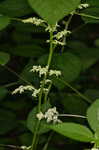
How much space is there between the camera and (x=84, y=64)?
2.01 metres

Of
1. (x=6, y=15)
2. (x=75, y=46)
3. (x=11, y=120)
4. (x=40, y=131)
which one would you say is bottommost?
(x=11, y=120)

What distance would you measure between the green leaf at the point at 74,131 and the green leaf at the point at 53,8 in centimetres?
23

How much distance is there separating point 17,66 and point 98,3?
0.83 meters

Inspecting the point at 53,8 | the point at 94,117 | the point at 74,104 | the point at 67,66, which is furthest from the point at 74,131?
the point at 74,104

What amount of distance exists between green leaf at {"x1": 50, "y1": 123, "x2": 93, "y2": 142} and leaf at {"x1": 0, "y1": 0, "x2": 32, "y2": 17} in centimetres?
61

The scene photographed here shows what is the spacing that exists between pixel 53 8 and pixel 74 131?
0.29m

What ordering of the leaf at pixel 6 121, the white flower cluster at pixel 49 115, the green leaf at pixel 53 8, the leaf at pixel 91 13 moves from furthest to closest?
the leaf at pixel 6 121
the leaf at pixel 91 13
the white flower cluster at pixel 49 115
the green leaf at pixel 53 8

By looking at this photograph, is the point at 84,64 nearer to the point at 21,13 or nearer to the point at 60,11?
the point at 21,13

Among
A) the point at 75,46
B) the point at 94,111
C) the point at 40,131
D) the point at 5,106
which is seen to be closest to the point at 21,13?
the point at 40,131

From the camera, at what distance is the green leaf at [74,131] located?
80 cm

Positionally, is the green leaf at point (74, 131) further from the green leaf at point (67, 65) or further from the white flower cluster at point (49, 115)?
the green leaf at point (67, 65)

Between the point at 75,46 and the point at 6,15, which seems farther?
the point at 75,46

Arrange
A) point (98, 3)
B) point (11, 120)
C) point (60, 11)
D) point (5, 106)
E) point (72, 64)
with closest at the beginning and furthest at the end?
point (60, 11) → point (98, 3) → point (72, 64) → point (11, 120) → point (5, 106)

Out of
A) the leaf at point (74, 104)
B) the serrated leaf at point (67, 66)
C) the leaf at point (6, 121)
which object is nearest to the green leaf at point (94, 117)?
the serrated leaf at point (67, 66)
